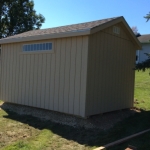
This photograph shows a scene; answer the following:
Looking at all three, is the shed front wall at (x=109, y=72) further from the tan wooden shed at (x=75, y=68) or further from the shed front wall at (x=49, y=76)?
the shed front wall at (x=49, y=76)

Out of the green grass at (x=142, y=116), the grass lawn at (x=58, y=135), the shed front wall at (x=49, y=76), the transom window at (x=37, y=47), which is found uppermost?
Result: the transom window at (x=37, y=47)

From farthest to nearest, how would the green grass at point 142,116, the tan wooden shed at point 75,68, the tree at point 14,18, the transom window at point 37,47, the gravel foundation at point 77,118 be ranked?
1. the tree at point 14,18
2. the transom window at point 37,47
3. the tan wooden shed at point 75,68
4. the gravel foundation at point 77,118
5. the green grass at point 142,116

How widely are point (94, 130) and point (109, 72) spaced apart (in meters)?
2.35

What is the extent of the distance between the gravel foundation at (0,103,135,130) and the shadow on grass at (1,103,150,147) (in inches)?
9.5

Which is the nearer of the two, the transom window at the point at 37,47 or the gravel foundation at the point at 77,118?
the gravel foundation at the point at 77,118

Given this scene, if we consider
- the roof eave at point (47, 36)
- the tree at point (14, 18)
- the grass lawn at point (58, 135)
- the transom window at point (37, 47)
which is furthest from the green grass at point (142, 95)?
the tree at point (14, 18)

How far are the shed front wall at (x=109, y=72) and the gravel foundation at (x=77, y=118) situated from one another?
0.21 meters

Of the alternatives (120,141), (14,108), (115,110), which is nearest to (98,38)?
(115,110)

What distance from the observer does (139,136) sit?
561 centimetres

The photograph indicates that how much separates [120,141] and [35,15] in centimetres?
2879

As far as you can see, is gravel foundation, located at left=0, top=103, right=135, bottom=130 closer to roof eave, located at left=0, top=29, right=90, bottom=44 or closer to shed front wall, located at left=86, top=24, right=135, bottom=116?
shed front wall, located at left=86, top=24, right=135, bottom=116

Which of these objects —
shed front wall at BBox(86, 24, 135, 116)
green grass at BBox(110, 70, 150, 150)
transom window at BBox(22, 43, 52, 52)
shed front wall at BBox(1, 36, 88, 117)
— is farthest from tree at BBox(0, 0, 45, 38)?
shed front wall at BBox(86, 24, 135, 116)

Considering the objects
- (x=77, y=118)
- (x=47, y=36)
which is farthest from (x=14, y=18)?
(x=77, y=118)

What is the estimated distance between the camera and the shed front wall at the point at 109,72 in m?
6.95
